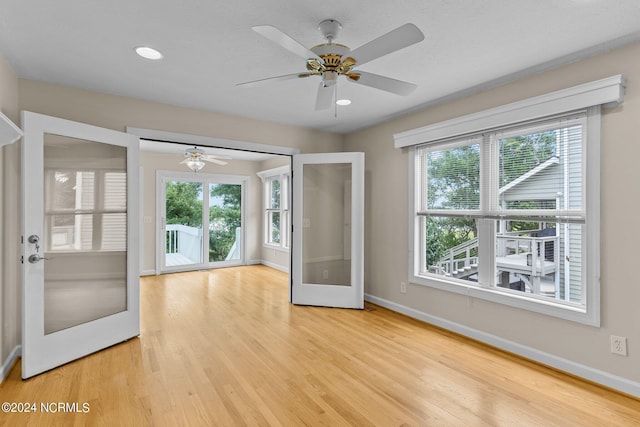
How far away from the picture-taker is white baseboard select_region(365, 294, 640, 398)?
2.31 m

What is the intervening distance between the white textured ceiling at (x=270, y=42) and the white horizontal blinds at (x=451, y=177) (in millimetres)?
597

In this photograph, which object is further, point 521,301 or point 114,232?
point 114,232

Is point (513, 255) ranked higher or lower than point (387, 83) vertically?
lower

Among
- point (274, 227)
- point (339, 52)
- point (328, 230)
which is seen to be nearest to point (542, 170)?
point (339, 52)

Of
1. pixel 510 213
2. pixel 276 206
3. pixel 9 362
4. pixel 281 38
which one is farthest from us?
pixel 276 206

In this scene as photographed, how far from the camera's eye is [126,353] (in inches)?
113

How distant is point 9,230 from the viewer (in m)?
2.71

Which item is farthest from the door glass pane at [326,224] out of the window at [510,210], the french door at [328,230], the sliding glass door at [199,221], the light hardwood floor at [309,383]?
the sliding glass door at [199,221]

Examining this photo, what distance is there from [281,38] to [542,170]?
7.90 ft

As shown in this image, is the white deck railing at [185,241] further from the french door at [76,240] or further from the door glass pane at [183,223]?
the french door at [76,240]

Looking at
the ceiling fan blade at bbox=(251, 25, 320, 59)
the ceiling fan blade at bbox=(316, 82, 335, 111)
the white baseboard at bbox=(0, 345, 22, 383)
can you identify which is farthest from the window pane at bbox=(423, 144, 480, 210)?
the white baseboard at bbox=(0, 345, 22, 383)

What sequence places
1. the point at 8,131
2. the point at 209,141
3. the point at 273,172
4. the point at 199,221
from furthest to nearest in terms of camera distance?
the point at 273,172 < the point at 199,221 < the point at 209,141 < the point at 8,131

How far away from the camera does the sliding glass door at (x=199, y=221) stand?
6.54 meters

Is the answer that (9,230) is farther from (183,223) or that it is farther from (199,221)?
(199,221)
